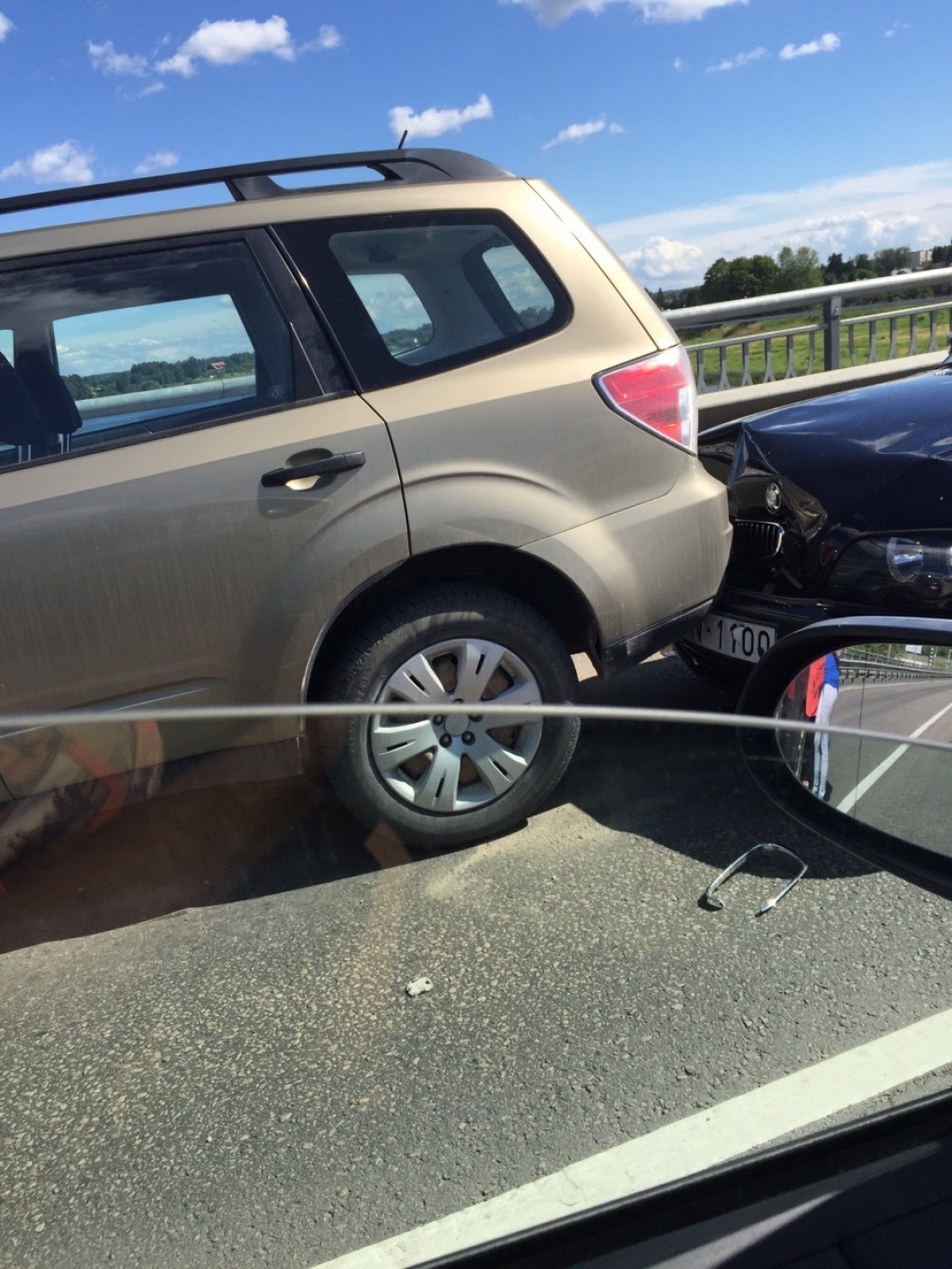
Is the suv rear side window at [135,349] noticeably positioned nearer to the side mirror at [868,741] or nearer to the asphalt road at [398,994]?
the asphalt road at [398,994]

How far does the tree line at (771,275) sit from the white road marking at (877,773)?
20.6 ft

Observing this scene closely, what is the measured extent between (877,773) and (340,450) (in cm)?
168

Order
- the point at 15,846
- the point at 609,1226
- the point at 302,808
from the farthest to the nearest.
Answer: the point at 302,808 < the point at 15,846 < the point at 609,1226

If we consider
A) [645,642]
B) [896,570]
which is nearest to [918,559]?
[896,570]

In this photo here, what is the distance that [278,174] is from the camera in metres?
2.96

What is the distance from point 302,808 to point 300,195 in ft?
6.51

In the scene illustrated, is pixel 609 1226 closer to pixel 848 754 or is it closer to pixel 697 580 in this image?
pixel 848 754

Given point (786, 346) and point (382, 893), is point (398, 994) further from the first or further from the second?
point (786, 346)

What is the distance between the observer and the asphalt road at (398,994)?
1.17 meters

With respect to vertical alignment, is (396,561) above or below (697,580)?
above

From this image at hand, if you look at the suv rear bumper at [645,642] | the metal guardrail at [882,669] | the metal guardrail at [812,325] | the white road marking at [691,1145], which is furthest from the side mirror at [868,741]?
the metal guardrail at [812,325]

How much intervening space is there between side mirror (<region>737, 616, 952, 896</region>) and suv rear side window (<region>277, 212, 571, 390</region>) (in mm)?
1712

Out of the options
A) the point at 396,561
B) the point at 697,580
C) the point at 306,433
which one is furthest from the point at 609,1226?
→ the point at 697,580

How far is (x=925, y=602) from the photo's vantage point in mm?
2836
